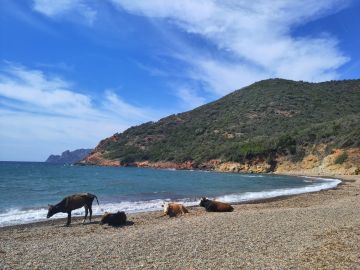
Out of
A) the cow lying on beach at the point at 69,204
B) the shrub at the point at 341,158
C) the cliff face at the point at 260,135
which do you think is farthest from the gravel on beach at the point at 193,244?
the shrub at the point at 341,158

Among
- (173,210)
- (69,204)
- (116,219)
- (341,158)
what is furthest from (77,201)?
(341,158)

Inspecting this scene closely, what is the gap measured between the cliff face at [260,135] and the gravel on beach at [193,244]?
5205cm

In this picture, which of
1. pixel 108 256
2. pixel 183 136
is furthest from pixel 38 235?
pixel 183 136

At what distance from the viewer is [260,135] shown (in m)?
102

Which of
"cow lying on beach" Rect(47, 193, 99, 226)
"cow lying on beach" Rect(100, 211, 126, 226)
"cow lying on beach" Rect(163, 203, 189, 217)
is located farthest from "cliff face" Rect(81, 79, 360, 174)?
"cow lying on beach" Rect(100, 211, 126, 226)

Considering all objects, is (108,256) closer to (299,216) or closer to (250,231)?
(250,231)

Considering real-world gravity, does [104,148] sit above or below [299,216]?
above

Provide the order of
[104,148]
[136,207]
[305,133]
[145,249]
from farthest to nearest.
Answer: [104,148]
[305,133]
[136,207]
[145,249]

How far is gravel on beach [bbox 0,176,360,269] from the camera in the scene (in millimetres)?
9945

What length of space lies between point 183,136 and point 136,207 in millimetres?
96174

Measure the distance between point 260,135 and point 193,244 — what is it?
92.4 meters

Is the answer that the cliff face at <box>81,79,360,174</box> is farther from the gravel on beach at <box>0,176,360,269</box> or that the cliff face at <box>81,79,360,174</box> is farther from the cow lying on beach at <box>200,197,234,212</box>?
the gravel on beach at <box>0,176,360,269</box>

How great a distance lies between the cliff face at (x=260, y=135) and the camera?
7619cm

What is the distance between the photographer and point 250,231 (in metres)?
14.1
